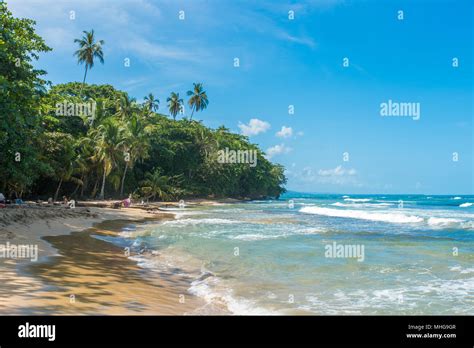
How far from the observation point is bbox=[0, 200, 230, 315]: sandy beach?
21.4 feet

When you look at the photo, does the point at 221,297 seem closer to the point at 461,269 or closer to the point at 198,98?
the point at 461,269

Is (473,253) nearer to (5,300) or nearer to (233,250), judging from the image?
(233,250)

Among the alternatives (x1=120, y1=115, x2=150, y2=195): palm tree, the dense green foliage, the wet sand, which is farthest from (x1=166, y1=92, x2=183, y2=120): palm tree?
the wet sand

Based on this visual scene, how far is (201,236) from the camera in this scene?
65.6ft

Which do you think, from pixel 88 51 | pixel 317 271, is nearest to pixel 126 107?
pixel 88 51

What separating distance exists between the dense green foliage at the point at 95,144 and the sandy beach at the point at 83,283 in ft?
20.1

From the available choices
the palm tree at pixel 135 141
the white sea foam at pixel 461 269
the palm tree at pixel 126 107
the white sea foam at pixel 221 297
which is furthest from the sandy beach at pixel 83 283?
the palm tree at pixel 126 107

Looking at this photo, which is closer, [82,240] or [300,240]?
[82,240]

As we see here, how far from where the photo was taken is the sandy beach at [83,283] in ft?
21.4

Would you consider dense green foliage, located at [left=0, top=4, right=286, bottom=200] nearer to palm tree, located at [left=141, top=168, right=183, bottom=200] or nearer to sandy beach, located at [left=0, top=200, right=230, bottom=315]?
palm tree, located at [left=141, top=168, right=183, bottom=200]

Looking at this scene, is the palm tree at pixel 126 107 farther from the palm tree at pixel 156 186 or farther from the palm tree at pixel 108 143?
the palm tree at pixel 108 143
